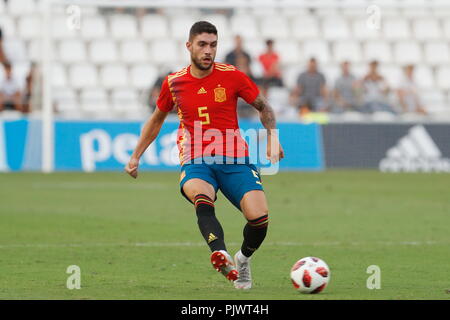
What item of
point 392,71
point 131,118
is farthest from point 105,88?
point 392,71

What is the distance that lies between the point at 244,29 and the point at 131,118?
4.84 metres

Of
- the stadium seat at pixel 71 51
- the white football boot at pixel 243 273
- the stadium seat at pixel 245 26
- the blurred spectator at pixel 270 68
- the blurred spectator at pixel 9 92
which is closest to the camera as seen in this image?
the white football boot at pixel 243 273

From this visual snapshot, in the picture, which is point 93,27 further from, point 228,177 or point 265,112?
point 228,177

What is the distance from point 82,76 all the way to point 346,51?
6.73m

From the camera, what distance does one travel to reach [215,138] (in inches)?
350

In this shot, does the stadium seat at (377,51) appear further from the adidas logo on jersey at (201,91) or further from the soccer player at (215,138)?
the adidas logo on jersey at (201,91)

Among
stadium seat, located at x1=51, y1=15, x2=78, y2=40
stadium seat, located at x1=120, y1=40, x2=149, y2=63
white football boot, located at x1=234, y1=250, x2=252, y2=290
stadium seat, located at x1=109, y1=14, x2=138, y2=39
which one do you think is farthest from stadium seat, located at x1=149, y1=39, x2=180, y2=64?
white football boot, located at x1=234, y1=250, x2=252, y2=290

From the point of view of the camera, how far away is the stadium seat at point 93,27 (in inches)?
991

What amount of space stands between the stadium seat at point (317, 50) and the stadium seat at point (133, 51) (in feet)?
13.5

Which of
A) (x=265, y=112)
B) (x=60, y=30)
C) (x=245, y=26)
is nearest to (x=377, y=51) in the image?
(x=245, y=26)

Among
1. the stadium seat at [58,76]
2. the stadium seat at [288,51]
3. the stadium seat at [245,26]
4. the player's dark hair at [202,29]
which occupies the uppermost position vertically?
the stadium seat at [245,26]

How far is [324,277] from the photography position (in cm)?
798

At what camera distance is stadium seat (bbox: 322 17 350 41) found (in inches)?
1039

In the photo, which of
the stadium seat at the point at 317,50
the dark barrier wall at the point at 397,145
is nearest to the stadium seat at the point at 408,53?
the stadium seat at the point at 317,50
